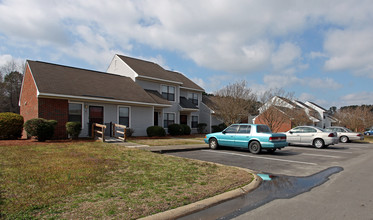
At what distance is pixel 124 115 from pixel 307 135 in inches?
538

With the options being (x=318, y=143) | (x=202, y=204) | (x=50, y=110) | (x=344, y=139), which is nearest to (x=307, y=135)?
(x=318, y=143)

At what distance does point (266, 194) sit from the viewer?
19.5 ft

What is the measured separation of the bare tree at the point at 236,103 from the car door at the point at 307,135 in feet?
17.6

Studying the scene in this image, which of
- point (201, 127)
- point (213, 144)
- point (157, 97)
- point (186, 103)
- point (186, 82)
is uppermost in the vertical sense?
point (186, 82)

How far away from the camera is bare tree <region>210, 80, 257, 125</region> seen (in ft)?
70.7

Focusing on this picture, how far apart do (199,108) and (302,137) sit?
14.9 metres

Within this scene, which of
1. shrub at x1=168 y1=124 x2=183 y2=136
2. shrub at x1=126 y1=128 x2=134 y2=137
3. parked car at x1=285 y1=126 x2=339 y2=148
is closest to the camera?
parked car at x1=285 y1=126 x2=339 y2=148

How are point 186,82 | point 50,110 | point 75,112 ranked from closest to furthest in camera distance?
point 50,110
point 75,112
point 186,82

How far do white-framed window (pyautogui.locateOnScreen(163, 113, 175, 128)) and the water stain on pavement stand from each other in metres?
18.0

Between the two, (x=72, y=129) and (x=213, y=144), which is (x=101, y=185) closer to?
(x=213, y=144)

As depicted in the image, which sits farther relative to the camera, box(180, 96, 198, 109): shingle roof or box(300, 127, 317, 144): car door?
box(180, 96, 198, 109): shingle roof

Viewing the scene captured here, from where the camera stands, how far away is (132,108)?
794 inches

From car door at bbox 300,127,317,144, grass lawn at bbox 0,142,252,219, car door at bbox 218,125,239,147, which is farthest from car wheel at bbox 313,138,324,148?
grass lawn at bbox 0,142,252,219

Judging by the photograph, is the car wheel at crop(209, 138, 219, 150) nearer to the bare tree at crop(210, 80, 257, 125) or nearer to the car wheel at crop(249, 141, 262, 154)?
the car wheel at crop(249, 141, 262, 154)
